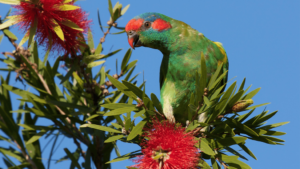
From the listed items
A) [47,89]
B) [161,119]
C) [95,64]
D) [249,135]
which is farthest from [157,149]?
[47,89]

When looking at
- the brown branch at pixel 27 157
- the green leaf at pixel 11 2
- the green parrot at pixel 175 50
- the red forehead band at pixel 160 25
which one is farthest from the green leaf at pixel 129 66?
the brown branch at pixel 27 157

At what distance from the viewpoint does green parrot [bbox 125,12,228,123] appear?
2.45 meters

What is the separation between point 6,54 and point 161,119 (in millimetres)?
1413

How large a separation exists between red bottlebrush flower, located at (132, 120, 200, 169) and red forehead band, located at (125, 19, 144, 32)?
1.13 m

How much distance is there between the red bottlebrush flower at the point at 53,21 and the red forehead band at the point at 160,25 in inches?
26.8

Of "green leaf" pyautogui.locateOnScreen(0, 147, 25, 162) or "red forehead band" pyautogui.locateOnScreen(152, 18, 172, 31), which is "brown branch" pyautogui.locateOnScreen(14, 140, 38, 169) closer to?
"green leaf" pyautogui.locateOnScreen(0, 147, 25, 162)

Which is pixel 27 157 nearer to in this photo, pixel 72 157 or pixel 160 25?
pixel 72 157

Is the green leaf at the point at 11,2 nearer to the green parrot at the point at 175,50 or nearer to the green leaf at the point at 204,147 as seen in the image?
the green parrot at the point at 175,50

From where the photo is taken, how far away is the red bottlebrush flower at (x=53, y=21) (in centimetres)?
189

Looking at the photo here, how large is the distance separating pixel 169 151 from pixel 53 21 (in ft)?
3.59

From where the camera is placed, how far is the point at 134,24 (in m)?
2.56

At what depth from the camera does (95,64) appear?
2.35 m

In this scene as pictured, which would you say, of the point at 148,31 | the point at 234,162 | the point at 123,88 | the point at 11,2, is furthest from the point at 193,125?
the point at 11,2

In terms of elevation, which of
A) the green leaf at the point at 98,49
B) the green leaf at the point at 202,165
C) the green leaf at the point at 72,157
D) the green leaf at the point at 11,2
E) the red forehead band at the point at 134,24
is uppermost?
the red forehead band at the point at 134,24
